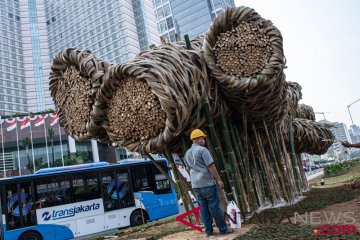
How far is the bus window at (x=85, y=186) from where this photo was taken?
10.5 metres

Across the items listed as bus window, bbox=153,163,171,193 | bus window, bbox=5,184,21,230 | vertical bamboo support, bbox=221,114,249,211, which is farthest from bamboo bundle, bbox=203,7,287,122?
bus window, bbox=5,184,21,230

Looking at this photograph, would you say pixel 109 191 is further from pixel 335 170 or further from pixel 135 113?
pixel 335 170

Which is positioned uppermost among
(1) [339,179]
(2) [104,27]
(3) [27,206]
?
(2) [104,27]

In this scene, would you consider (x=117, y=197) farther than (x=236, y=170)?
Answer: Yes

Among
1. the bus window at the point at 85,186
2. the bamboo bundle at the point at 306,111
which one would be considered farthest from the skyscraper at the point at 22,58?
the bamboo bundle at the point at 306,111

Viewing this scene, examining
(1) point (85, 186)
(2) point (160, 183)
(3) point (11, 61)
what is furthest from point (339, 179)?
(3) point (11, 61)

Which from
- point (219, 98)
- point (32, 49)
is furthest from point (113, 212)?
point (32, 49)

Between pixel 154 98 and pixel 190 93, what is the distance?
1.49ft

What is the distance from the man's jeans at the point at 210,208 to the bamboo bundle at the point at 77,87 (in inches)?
74.0

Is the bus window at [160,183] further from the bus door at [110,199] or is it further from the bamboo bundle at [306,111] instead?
the bamboo bundle at [306,111]

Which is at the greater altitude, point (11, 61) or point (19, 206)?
point (11, 61)

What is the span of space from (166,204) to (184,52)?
340 inches

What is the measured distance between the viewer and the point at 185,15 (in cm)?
7975

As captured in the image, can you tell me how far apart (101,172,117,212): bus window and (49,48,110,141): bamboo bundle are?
579 cm
